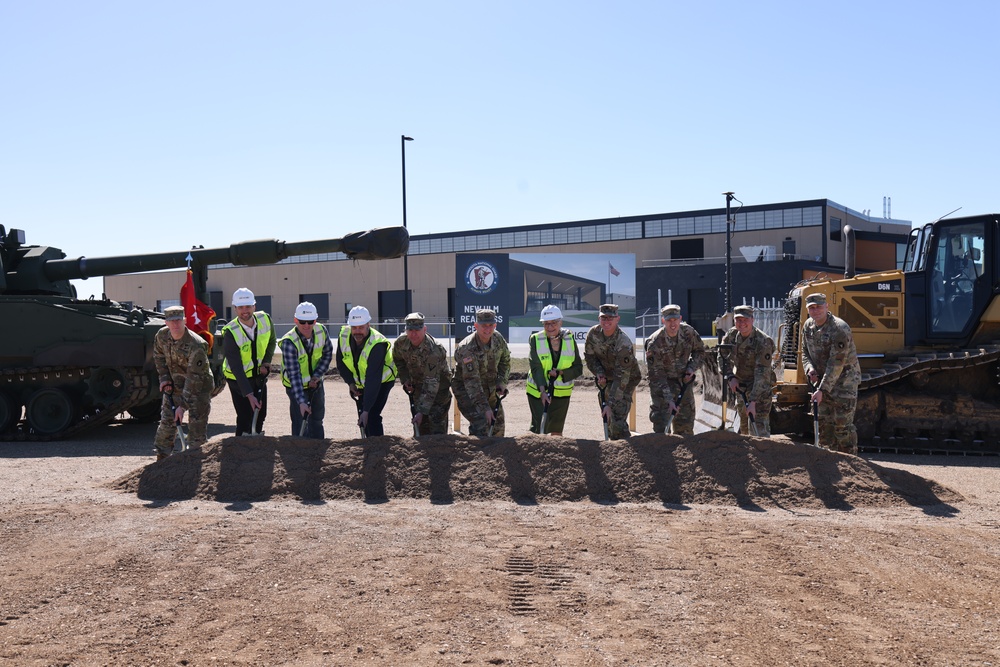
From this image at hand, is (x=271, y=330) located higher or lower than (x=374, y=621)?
higher

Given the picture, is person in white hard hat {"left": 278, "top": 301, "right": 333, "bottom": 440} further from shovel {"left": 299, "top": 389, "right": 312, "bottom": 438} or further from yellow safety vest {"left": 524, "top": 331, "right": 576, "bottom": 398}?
yellow safety vest {"left": 524, "top": 331, "right": 576, "bottom": 398}

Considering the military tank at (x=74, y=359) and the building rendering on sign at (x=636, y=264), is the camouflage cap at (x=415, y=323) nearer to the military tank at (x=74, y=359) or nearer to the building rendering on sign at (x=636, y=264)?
the military tank at (x=74, y=359)

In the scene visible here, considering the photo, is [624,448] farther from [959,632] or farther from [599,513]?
[959,632]

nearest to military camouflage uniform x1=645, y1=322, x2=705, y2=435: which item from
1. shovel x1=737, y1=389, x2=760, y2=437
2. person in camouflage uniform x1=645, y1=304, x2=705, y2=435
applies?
person in camouflage uniform x1=645, y1=304, x2=705, y2=435

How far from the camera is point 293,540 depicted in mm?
6355

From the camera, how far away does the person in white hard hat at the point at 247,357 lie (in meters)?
8.93

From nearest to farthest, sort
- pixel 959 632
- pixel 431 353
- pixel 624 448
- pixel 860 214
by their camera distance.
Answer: pixel 959 632 < pixel 624 448 < pixel 431 353 < pixel 860 214

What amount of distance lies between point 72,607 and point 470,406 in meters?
4.67

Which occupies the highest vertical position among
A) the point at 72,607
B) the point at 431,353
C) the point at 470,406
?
the point at 431,353

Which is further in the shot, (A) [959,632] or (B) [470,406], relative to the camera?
(B) [470,406]

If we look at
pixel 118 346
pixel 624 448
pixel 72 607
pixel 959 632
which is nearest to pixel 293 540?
pixel 72 607

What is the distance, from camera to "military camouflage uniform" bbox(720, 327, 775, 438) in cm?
941

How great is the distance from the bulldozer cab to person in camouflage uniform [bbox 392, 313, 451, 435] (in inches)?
278

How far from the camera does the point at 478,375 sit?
8.96 m
